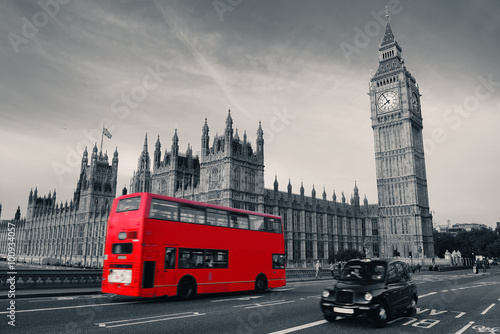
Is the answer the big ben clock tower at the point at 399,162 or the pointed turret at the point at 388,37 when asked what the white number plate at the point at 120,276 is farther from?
the pointed turret at the point at 388,37

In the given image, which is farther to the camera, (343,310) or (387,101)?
(387,101)

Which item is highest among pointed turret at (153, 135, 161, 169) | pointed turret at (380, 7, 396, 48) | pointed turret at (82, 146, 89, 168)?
pointed turret at (380, 7, 396, 48)

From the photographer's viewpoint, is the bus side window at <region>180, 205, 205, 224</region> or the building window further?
the building window

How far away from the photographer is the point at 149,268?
13.7 meters

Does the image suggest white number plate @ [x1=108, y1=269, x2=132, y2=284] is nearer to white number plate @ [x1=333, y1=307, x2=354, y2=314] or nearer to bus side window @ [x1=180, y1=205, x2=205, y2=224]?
bus side window @ [x1=180, y1=205, x2=205, y2=224]

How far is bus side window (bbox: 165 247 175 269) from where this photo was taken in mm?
14375

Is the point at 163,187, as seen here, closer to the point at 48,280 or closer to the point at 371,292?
the point at 48,280

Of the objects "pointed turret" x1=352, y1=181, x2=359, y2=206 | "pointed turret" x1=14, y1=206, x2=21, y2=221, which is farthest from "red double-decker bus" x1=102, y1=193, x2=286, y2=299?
"pointed turret" x1=14, y1=206, x2=21, y2=221

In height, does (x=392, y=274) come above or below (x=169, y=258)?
below

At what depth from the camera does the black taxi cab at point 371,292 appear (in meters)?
9.08

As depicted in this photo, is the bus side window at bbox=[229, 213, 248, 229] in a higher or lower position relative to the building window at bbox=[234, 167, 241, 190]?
lower

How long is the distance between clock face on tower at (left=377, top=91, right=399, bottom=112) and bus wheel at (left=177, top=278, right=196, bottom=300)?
256 ft

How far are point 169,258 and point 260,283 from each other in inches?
235

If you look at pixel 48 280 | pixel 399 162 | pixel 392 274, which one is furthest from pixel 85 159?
pixel 392 274
